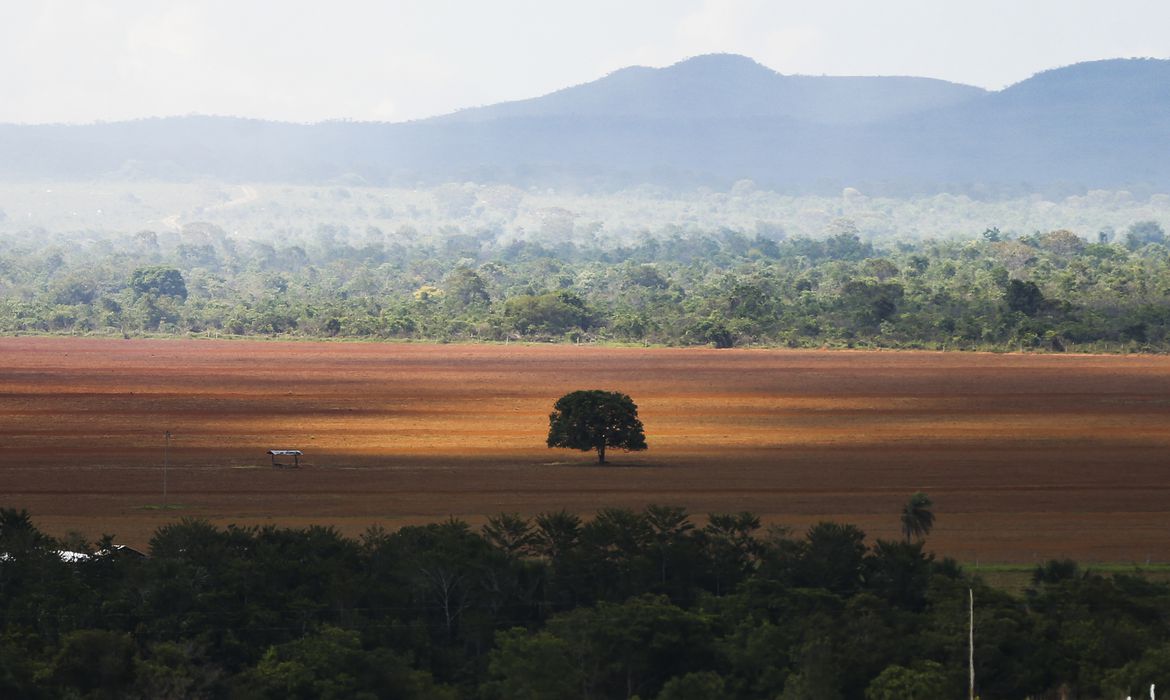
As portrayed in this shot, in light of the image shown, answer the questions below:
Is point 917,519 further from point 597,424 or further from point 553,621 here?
point 597,424

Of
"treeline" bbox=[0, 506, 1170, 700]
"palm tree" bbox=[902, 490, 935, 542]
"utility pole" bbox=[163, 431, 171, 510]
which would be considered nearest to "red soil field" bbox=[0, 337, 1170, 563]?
"utility pole" bbox=[163, 431, 171, 510]

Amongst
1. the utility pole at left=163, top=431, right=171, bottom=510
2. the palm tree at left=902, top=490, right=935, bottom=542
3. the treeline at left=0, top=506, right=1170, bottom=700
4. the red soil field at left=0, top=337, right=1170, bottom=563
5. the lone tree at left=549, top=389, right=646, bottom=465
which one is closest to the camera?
the treeline at left=0, top=506, right=1170, bottom=700

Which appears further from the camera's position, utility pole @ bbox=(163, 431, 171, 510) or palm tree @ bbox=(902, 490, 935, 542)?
utility pole @ bbox=(163, 431, 171, 510)

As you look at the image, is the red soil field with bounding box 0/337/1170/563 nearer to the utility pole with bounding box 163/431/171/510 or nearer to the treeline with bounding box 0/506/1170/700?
the utility pole with bounding box 163/431/171/510

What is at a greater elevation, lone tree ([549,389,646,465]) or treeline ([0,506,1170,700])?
lone tree ([549,389,646,465])

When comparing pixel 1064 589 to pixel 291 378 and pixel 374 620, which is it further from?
pixel 291 378

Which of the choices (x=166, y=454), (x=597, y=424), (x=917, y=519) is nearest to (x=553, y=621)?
(x=917, y=519)
